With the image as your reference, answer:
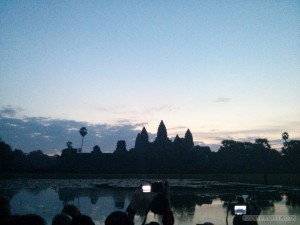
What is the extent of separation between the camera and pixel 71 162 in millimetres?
129250

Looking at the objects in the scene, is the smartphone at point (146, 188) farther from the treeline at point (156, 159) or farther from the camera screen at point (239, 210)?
the treeline at point (156, 159)

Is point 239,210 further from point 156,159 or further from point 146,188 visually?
point 156,159

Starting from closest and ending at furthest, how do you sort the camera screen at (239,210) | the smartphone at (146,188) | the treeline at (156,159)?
the smartphone at (146,188) → the camera screen at (239,210) → the treeline at (156,159)

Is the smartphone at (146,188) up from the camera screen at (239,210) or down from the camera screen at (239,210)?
up

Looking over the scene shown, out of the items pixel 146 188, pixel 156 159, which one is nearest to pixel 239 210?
pixel 146 188

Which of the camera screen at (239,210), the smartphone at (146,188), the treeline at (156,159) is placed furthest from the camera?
the treeline at (156,159)

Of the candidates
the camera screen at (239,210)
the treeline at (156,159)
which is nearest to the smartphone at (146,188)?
the camera screen at (239,210)

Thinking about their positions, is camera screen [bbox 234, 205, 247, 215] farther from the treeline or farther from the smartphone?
the treeline

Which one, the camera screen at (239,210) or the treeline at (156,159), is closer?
the camera screen at (239,210)

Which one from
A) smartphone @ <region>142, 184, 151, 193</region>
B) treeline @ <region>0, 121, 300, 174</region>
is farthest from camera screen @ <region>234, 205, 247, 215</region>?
treeline @ <region>0, 121, 300, 174</region>

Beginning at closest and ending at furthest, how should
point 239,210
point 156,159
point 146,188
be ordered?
point 146,188
point 239,210
point 156,159

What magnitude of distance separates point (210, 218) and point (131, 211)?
47.2 feet

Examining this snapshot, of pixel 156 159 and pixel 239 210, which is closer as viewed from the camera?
pixel 239 210

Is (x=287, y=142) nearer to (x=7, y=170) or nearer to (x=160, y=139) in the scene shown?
(x=160, y=139)
